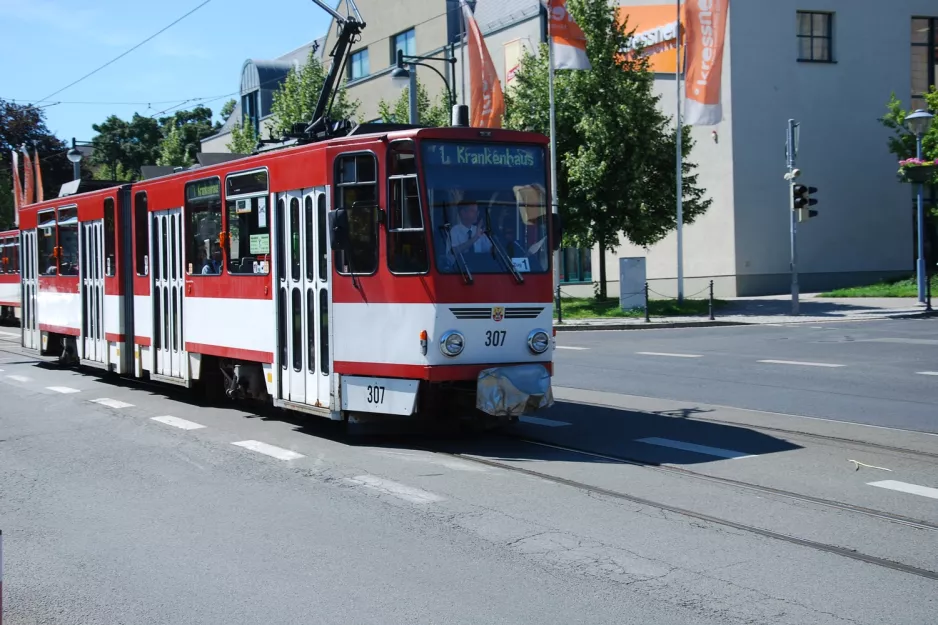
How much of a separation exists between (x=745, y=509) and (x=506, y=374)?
3.22 m

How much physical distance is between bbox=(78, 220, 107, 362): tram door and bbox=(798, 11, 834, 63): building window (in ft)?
101

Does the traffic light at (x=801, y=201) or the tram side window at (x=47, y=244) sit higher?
the traffic light at (x=801, y=201)

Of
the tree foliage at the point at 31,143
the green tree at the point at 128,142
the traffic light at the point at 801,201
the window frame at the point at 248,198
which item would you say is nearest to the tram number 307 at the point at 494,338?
the window frame at the point at 248,198

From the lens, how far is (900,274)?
1598 inches

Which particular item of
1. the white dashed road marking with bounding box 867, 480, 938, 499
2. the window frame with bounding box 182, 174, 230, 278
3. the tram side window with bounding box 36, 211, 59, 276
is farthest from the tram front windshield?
the tram side window with bounding box 36, 211, 59, 276

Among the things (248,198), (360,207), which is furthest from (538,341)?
(248,198)

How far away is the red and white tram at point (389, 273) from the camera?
33.0 feet

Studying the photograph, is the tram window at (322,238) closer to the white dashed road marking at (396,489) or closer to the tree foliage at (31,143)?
the white dashed road marking at (396,489)

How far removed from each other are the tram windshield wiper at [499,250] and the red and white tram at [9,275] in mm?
30528

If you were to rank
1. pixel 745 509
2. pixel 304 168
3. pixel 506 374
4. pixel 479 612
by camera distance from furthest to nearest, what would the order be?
pixel 304 168 → pixel 506 374 → pixel 745 509 → pixel 479 612

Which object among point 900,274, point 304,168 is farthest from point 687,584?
point 900,274

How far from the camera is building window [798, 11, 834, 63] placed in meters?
39.9

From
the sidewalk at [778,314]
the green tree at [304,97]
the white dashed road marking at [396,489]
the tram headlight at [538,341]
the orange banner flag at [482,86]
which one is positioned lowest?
the white dashed road marking at [396,489]

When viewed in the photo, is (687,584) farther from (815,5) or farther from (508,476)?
(815,5)
